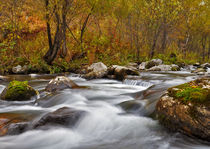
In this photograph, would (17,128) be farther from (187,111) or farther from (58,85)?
(58,85)

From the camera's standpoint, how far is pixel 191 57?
21.8 metres

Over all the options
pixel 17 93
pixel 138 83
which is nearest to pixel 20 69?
pixel 17 93

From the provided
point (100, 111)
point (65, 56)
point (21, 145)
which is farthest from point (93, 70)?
point (21, 145)

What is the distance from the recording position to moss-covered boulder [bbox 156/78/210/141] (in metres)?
3.39

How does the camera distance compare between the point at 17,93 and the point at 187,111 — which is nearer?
the point at 187,111

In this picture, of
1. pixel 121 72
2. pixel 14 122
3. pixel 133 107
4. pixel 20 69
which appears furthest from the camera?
pixel 20 69

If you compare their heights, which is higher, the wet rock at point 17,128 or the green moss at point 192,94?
the green moss at point 192,94

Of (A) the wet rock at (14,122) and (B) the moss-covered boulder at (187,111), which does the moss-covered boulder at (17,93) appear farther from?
(B) the moss-covered boulder at (187,111)

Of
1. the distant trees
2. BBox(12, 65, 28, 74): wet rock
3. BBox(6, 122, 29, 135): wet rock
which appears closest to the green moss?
BBox(6, 122, 29, 135): wet rock

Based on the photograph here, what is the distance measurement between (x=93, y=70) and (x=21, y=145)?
7.81 metres

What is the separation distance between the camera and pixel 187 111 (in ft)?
11.6

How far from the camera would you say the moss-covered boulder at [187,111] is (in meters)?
3.39

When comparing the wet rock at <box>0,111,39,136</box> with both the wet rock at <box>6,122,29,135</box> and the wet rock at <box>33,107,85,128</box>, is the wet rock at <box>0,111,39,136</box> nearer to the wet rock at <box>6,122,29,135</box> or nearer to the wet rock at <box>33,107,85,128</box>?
the wet rock at <box>6,122,29,135</box>

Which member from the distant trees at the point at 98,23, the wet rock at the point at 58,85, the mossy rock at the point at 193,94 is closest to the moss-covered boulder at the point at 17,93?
the wet rock at the point at 58,85
